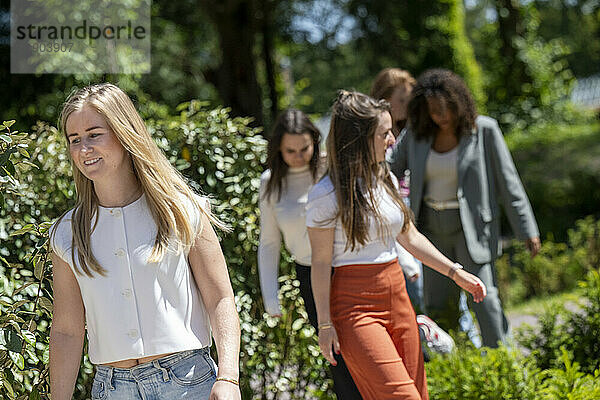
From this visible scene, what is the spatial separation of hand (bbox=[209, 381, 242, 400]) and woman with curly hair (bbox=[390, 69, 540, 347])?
8.89 feet

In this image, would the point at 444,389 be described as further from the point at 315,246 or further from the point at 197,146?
the point at 197,146

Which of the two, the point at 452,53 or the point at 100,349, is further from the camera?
the point at 452,53

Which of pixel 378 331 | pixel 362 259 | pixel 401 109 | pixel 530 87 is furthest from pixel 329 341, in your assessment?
pixel 530 87

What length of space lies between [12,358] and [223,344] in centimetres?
70

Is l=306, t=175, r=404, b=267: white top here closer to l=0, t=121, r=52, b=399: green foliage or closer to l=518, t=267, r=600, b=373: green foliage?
l=0, t=121, r=52, b=399: green foliage

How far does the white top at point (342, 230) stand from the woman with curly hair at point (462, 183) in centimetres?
143

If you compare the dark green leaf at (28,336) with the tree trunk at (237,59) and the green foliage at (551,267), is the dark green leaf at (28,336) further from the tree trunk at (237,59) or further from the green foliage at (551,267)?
the tree trunk at (237,59)

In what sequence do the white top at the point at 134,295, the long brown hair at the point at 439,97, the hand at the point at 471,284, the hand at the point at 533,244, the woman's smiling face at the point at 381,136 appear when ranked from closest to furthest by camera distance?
1. the white top at the point at 134,295
2. the woman's smiling face at the point at 381,136
3. the hand at the point at 471,284
4. the long brown hair at the point at 439,97
5. the hand at the point at 533,244

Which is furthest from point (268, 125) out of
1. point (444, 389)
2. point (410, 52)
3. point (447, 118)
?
point (444, 389)

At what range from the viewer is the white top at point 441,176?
455 centimetres

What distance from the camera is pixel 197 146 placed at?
154 inches

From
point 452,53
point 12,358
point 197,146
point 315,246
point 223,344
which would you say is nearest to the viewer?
point 223,344

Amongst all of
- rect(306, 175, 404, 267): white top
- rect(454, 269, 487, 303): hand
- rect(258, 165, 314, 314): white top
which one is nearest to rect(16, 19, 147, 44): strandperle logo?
rect(258, 165, 314, 314): white top

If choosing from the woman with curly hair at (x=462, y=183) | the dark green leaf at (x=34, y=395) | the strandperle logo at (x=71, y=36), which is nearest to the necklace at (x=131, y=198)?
the dark green leaf at (x=34, y=395)
